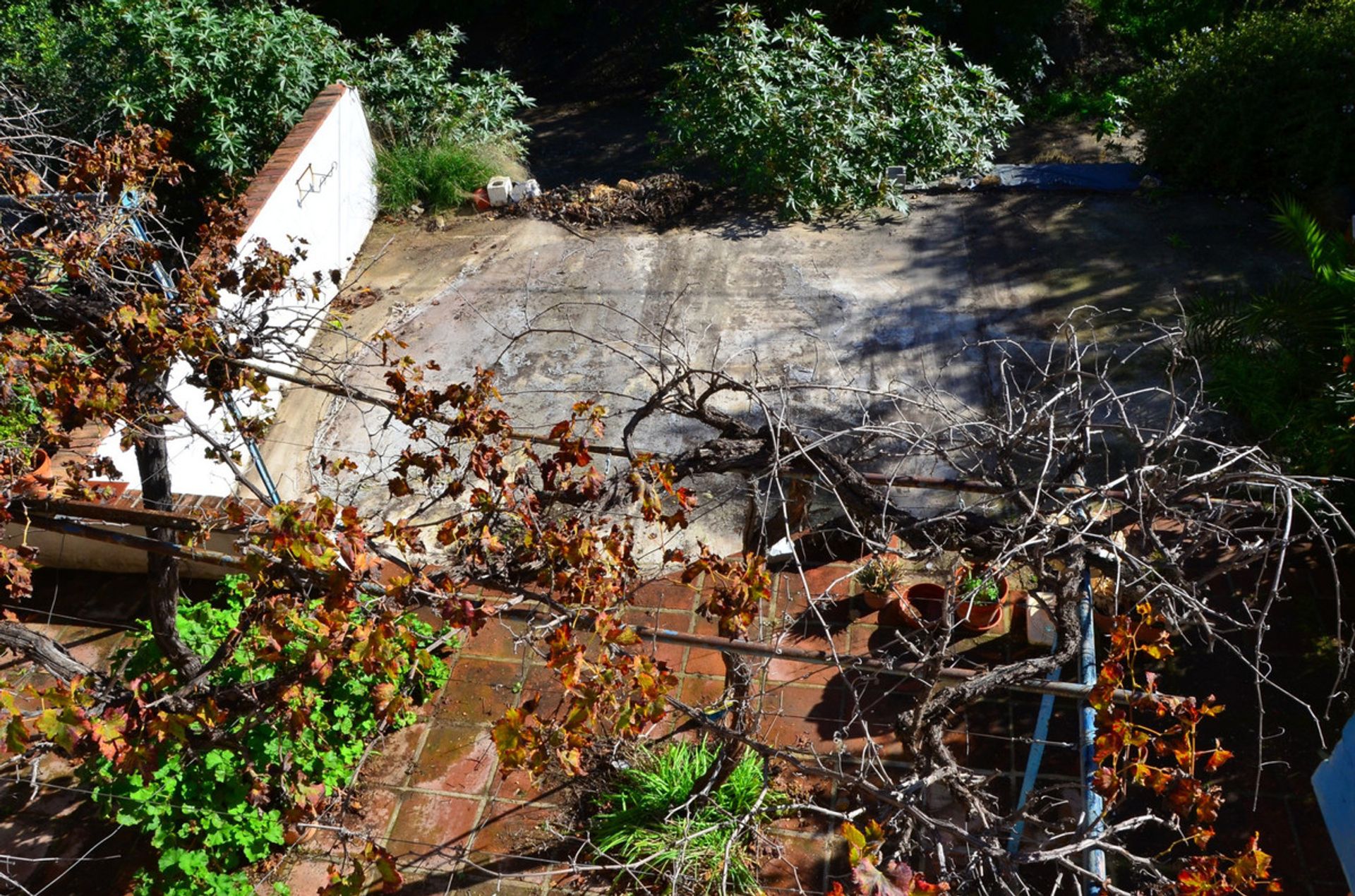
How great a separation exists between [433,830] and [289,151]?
16.4 feet

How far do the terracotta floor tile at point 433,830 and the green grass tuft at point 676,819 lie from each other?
0.59m

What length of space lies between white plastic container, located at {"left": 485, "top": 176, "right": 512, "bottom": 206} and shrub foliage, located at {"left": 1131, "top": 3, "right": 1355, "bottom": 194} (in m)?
5.37

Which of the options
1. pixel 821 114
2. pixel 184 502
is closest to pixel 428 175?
pixel 821 114

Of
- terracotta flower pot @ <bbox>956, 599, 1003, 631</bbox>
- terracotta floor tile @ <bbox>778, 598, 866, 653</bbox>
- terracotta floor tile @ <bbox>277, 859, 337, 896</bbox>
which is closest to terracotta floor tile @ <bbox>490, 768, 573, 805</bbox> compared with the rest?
terracotta floor tile @ <bbox>277, 859, 337, 896</bbox>

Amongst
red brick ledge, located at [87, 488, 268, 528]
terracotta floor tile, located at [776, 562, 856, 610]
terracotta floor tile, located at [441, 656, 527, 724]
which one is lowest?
terracotta floor tile, located at [441, 656, 527, 724]

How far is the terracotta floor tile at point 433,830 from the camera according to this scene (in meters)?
4.31

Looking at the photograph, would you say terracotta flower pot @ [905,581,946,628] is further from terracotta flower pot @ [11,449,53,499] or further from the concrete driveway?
terracotta flower pot @ [11,449,53,499]

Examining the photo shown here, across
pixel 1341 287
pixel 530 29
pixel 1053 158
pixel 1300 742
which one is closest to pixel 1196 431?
pixel 1341 287

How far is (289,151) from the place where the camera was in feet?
24.0

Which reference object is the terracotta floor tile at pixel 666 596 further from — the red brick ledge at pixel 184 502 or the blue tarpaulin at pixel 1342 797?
the blue tarpaulin at pixel 1342 797

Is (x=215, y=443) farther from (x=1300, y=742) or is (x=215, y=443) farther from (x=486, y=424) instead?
(x=1300, y=742)

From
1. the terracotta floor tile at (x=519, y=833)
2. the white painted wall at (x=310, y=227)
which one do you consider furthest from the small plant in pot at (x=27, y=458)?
the terracotta floor tile at (x=519, y=833)

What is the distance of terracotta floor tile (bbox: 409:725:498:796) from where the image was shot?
4598 mm

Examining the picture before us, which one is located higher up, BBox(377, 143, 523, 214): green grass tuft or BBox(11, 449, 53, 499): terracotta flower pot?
BBox(11, 449, 53, 499): terracotta flower pot
